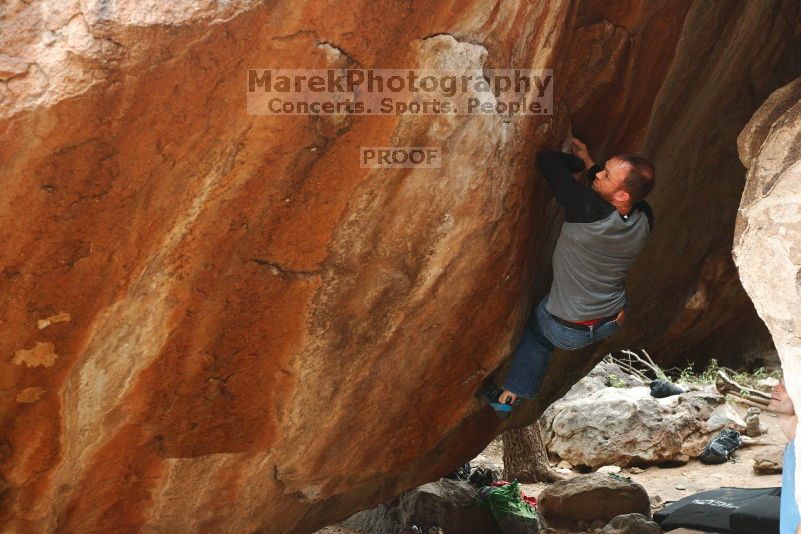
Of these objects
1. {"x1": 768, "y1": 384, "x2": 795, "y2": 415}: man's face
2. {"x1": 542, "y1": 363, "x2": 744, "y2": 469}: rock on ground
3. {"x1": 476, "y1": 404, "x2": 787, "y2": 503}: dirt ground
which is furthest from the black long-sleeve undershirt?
{"x1": 542, "y1": 363, "x2": 744, "y2": 469}: rock on ground

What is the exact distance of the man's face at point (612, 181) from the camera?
13.1ft

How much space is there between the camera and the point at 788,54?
18.5 feet

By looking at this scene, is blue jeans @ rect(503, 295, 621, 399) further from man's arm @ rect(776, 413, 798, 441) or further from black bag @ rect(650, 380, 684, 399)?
black bag @ rect(650, 380, 684, 399)

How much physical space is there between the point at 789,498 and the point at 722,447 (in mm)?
5195

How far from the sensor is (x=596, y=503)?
21.8 feet

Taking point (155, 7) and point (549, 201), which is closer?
point (155, 7)

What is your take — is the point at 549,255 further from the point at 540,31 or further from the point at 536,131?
the point at 540,31

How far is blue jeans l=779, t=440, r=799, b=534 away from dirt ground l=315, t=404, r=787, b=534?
3.91 meters

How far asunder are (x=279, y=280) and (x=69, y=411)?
3.33 ft

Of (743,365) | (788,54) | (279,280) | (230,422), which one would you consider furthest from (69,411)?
(743,365)

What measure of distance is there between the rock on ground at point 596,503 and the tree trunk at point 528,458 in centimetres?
151

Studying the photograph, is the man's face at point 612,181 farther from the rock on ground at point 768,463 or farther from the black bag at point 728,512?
the rock on ground at point 768,463

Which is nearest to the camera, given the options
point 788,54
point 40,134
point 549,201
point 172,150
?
point 40,134

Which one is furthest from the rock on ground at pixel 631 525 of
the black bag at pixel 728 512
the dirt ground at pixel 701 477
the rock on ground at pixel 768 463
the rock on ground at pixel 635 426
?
the rock on ground at pixel 635 426
